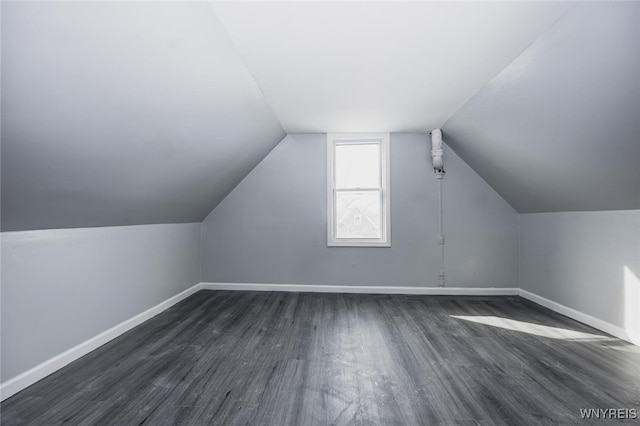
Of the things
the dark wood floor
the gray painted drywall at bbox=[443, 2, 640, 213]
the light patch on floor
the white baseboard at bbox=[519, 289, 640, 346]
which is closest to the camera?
the gray painted drywall at bbox=[443, 2, 640, 213]

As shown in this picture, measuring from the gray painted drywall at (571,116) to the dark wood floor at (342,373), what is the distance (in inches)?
54.0

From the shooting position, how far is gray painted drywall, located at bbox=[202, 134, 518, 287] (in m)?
4.08

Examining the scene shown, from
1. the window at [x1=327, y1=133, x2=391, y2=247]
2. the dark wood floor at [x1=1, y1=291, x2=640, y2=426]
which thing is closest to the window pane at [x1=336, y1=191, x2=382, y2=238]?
the window at [x1=327, y1=133, x2=391, y2=247]

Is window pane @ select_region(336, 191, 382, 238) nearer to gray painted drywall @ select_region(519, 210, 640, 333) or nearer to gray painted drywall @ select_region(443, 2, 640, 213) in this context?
gray painted drywall @ select_region(443, 2, 640, 213)

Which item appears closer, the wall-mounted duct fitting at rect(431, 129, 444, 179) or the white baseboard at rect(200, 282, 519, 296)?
the wall-mounted duct fitting at rect(431, 129, 444, 179)

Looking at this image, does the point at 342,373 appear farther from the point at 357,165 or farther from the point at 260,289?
the point at 357,165

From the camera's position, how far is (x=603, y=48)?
1592 mm

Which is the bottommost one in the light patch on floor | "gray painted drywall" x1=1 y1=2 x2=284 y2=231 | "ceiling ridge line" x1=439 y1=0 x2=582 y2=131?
the light patch on floor

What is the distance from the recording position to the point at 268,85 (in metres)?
2.62

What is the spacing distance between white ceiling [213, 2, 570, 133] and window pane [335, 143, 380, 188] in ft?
4.12

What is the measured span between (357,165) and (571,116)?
8.45 ft

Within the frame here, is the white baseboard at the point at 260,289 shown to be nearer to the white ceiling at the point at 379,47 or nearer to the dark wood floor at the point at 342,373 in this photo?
the dark wood floor at the point at 342,373

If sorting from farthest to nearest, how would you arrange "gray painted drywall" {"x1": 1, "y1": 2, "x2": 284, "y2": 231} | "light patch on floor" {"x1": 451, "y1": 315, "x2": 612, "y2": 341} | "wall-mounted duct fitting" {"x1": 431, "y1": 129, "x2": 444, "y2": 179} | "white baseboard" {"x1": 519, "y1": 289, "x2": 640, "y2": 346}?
1. "wall-mounted duct fitting" {"x1": 431, "y1": 129, "x2": 444, "y2": 179}
2. "light patch on floor" {"x1": 451, "y1": 315, "x2": 612, "y2": 341}
3. "white baseboard" {"x1": 519, "y1": 289, "x2": 640, "y2": 346}
4. "gray painted drywall" {"x1": 1, "y1": 2, "x2": 284, "y2": 231}

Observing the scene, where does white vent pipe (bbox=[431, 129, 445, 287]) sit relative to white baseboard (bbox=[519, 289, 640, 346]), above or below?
above
